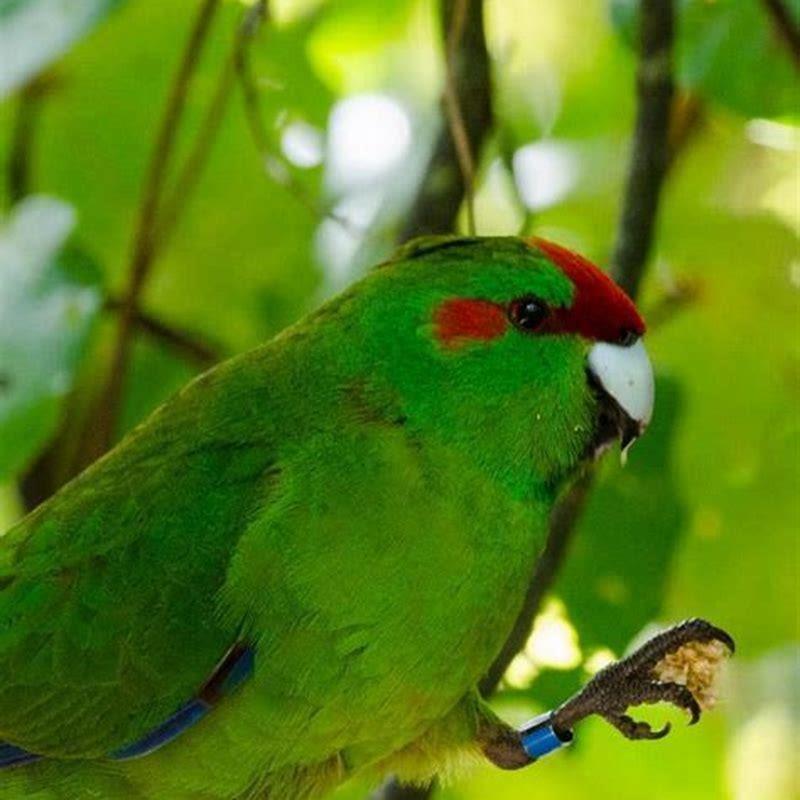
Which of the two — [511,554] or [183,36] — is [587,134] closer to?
[183,36]

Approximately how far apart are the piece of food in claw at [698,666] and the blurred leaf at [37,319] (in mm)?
637

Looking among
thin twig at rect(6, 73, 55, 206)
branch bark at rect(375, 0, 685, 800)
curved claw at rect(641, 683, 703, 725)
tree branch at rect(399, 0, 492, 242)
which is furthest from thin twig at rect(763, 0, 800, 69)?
thin twig at rect(6, 73, 55, 206)

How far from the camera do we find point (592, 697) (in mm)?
1727

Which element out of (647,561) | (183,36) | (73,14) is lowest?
(647,561)

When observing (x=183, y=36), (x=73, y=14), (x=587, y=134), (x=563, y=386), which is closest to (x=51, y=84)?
(x=183, y=36)

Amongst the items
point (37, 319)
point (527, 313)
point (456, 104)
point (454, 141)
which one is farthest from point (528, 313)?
point (37, 319)

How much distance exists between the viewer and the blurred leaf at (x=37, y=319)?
185 centimetres

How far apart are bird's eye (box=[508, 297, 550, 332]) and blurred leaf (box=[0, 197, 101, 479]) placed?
0.46 meters

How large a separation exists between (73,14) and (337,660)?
70 centimetres

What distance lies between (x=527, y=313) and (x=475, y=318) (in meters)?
0.05

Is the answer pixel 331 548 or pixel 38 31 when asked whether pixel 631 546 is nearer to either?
pixel 331 548

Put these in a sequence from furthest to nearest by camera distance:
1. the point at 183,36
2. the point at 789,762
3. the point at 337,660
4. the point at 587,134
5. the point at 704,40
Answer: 1. the point at 789,762
2. the point at 587,134
3. the point at 183,36
4. the point at 704,40
5. the point at 337,660

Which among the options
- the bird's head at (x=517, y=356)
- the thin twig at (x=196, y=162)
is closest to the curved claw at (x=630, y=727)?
the bird's head at (x=517, y=356)

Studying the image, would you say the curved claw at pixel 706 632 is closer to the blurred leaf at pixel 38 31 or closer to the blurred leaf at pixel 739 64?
the blurred leaf at pixel 739 64
